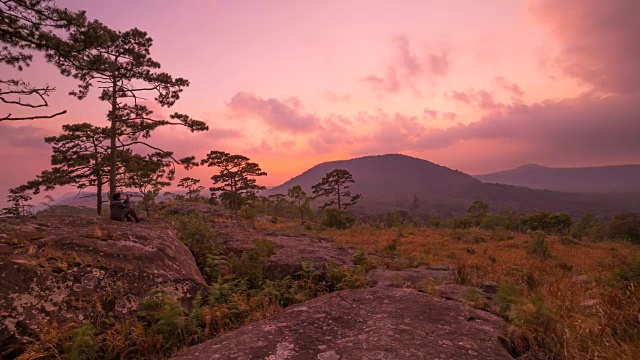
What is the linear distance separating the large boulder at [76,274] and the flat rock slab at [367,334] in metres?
2.12

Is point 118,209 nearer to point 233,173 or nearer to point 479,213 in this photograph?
point 233,173

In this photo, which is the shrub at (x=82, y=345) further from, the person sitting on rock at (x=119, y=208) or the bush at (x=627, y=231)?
the bush at (x=627, y=231)

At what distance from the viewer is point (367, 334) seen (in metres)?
3.53

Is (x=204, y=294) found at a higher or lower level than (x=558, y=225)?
higher

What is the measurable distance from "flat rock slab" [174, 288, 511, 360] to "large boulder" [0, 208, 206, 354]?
212 cm

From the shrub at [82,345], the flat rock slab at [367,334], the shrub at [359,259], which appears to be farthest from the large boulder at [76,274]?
the shrub at [359,259]

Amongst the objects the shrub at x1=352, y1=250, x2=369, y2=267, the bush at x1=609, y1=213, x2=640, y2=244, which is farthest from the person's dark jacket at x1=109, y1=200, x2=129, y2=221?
the bush at x1=609, y1=213, x2=640, y2=244

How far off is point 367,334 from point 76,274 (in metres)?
4.76

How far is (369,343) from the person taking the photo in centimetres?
329

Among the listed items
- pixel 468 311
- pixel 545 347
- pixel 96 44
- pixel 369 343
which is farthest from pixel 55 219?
pixel 545 347

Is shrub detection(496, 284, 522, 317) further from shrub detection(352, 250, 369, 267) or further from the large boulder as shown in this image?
the large boulder

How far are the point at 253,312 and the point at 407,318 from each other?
2.58 metres

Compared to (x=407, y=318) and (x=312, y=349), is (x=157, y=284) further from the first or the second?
(x=407, y=318)

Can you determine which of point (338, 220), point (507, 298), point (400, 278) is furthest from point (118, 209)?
point (338, 220)
